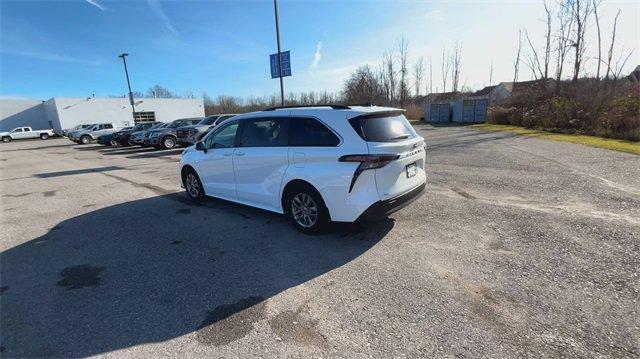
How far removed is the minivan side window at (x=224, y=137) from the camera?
5.86 m

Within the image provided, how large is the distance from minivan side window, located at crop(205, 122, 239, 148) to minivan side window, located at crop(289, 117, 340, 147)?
1.48 metres

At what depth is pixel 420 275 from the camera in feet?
11.8

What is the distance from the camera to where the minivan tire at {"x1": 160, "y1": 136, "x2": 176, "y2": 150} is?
19.0 meters

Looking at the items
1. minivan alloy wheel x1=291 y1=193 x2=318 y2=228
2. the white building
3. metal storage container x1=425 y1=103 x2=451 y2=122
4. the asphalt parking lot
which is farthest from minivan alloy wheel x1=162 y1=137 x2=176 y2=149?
the white building

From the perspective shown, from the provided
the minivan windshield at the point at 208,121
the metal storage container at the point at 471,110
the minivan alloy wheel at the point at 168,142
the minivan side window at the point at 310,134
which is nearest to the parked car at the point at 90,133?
the minivan alloy wheel at the point at 168,142

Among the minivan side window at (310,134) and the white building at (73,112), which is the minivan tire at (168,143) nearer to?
the minivan side window at (310,134)

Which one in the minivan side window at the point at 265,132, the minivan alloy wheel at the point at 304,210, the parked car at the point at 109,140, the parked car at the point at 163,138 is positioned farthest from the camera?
the parked car at the point at 109,140

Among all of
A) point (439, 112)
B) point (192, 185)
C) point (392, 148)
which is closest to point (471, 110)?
point (439, 112)

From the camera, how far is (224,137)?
6043 mm

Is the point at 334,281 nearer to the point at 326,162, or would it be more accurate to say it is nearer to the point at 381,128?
the point at 326,162

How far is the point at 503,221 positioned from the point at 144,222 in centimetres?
585

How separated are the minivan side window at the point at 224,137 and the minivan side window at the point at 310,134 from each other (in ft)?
4.84

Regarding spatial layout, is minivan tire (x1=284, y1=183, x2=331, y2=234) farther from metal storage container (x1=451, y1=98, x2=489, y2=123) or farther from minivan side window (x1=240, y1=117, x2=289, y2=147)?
metal storage container (x1=451, y1=98, x2=489, y2=123)

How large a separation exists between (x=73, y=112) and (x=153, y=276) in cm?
5589
